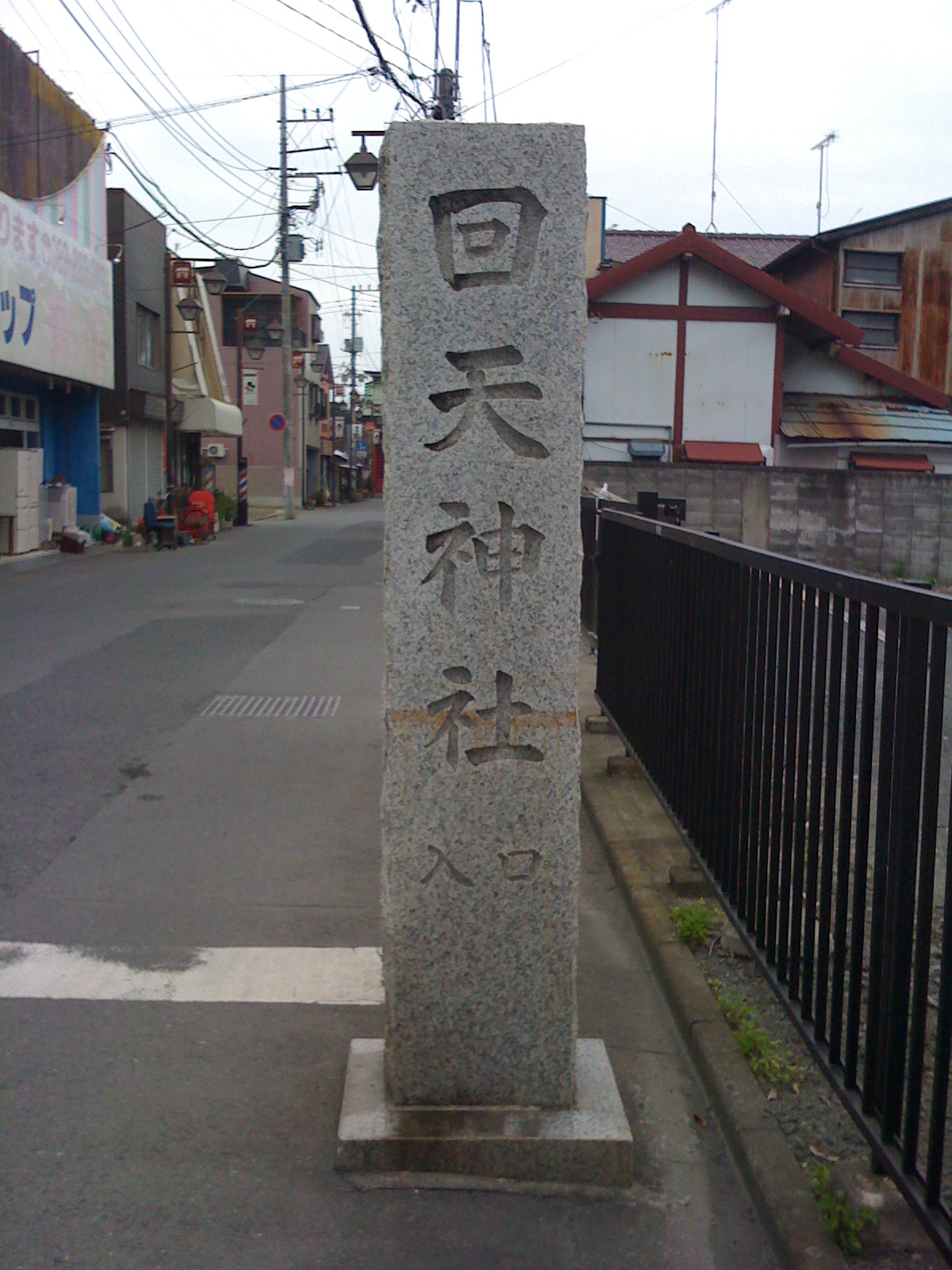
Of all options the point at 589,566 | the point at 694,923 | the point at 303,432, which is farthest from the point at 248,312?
the point at 694,923

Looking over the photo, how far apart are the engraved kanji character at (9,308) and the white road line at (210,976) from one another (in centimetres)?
1716

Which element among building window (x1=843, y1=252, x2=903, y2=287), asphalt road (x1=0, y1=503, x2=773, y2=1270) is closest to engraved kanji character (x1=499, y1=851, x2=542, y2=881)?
asphalt road (x1=0, y1=503, x2=773, y2=1270)

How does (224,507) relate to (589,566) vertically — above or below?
below

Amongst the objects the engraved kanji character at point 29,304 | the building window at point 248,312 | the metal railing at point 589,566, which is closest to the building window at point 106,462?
the engraved kanji character at point 29,304

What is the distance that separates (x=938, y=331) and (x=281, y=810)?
3088 cm

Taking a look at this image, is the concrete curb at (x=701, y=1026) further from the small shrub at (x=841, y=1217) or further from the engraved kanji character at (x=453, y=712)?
the engraved kanji character at (x=453, y=712)

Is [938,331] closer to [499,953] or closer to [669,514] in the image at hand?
[669,514]

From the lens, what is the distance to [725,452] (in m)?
25.5

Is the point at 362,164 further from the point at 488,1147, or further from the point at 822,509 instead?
the point at 488,1147

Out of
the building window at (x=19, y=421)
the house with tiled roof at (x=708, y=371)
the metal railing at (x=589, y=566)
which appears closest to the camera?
the metal railing at (x=589, y=566)

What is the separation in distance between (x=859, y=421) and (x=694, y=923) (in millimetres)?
23260

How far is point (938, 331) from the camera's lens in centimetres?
3331

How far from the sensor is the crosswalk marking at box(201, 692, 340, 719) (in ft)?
30.5

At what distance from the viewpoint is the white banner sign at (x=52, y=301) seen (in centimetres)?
2025
